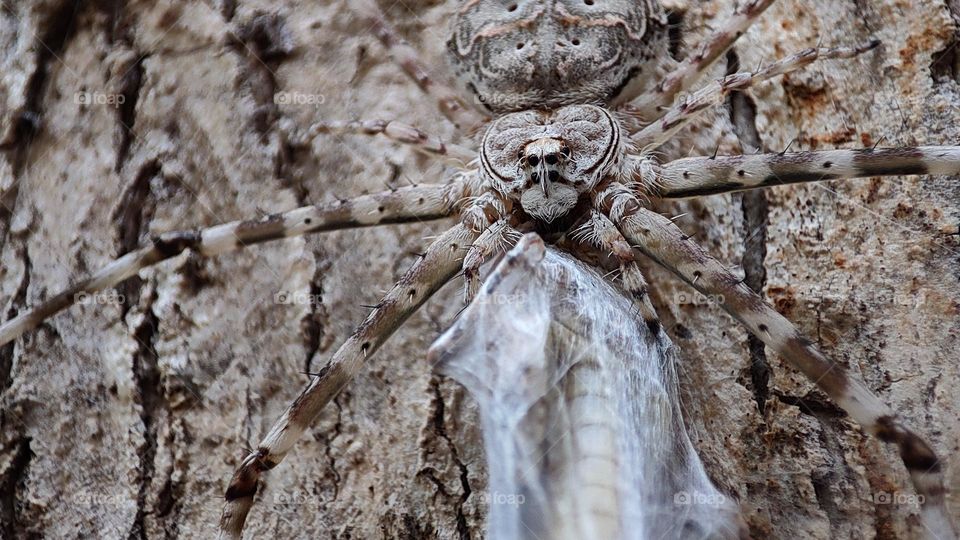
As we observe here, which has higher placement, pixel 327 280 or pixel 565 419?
pixel 327 280

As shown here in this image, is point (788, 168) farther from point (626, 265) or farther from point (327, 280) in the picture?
point (327, 280)

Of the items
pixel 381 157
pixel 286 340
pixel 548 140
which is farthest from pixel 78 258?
pixel 548 140

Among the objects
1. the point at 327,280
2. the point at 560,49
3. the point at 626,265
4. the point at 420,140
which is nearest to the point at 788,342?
the point at 626,265

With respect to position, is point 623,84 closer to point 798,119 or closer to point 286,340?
point 798,119

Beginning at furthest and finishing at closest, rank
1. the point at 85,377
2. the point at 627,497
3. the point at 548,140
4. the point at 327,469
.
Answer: the point at 85,377 → the point at 327,469 → the point at 548,140 → the point at 627,497

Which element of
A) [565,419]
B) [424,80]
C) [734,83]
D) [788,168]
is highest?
[424,80]
